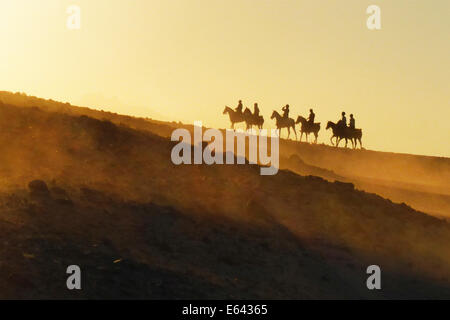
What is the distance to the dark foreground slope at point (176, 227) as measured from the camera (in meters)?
21.9

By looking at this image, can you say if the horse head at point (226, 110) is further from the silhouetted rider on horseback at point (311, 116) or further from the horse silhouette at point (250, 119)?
the silhouetted rider on horseback at point (311, 116)

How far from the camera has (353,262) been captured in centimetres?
2741

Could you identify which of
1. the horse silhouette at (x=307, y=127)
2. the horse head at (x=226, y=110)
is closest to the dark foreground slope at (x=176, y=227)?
the horse head at (x=226, y=110)

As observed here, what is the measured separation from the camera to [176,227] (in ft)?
86.0

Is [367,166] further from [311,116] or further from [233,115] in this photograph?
[233,115]

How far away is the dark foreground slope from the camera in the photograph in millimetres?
21859

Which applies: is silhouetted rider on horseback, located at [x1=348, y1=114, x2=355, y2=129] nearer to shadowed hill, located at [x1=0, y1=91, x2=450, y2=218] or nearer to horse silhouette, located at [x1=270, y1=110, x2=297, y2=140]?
shadowed hill, located at [x1=0, y1=91, x2=450, y2=218]

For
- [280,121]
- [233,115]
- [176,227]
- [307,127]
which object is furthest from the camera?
[307,127]

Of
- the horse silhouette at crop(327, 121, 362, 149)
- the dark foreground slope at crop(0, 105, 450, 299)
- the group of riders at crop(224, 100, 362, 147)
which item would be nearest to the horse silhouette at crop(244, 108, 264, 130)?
the group of riders at crop(224, 100, 362, 147)

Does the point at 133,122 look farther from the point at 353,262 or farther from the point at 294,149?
the point at 353,262

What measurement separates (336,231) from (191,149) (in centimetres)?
710

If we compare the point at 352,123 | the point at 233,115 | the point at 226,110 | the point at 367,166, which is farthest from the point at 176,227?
the point at 352,123
